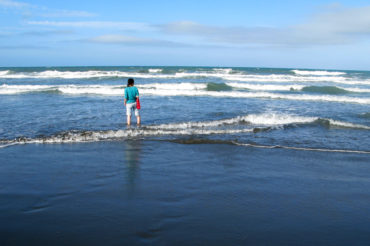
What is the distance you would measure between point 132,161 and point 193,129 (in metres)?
3.48

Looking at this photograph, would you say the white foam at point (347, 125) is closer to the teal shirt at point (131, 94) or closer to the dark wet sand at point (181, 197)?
the dark wet sand at point (181, 197)

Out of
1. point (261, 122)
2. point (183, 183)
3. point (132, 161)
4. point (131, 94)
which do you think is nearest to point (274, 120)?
point (261, 122)

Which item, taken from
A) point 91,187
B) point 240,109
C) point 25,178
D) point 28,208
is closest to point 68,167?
point 25,178

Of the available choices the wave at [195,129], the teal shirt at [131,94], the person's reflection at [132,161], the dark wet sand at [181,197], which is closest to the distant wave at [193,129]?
A: the wave at [195,129]

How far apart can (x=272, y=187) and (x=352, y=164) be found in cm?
242

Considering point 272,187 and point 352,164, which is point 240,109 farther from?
point 272,187

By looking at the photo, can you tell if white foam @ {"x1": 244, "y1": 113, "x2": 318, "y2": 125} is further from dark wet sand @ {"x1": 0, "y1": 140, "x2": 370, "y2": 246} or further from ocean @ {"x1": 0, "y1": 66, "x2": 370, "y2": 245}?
dark wet sand @ {"x1": 0, "y1": 140, "x2": 370, "y2": 246}

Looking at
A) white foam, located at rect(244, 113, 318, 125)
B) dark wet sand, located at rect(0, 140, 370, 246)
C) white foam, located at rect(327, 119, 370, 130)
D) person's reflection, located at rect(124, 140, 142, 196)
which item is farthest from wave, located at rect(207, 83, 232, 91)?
dark wet sand, located at rect(0, 140, 370, 246)

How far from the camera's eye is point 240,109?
45.0 ft

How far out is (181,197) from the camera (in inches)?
173

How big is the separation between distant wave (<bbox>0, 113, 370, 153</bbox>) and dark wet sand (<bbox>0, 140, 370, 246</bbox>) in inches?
35.5

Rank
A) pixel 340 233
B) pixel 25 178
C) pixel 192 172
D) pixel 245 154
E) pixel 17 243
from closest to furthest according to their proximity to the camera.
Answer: pixel 17 243
pixel 340 233
pixel 25 178
pixel 192 172
pixel 245 154

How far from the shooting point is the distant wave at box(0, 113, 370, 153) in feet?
25.5

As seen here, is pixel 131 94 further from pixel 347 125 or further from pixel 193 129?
pixel 347 125
